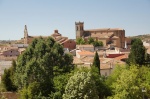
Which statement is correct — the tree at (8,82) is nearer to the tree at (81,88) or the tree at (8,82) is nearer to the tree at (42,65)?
the tree at (42,65)

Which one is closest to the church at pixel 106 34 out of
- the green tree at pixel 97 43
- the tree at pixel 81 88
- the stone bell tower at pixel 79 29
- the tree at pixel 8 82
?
the stone bell tower at pixel 79 29

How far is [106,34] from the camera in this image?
72812 mm

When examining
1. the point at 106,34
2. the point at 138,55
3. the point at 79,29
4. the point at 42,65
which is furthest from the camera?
the point at 79,29

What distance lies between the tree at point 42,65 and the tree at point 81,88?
256 cm

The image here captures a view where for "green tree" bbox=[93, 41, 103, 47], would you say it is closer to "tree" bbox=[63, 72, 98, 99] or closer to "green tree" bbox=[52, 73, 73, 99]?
"green tree" bbox=[52, 73, 73, 99]

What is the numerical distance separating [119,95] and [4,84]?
879 cm

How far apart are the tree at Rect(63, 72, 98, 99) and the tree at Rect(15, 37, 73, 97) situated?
256 centimetres

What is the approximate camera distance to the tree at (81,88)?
1442 centimetres

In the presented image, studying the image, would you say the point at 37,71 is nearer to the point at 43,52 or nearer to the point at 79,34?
the point at 43,52

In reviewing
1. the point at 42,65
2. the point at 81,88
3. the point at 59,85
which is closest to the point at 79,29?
the point at 42,65

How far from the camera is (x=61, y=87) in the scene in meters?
16.5

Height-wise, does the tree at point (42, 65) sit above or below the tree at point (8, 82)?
above

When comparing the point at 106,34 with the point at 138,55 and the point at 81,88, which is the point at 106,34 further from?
the point at 81,88

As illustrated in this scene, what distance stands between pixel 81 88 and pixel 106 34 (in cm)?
5925
